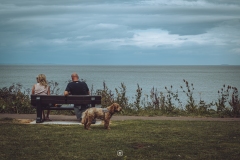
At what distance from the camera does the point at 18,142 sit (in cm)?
800

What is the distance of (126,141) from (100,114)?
1.88m

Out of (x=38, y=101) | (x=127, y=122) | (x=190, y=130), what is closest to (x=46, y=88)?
(x=38, y=101)

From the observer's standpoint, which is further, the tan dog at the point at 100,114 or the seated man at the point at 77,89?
the seated man at the point at 77,89

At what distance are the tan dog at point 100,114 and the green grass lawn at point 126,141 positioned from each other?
0.22 m

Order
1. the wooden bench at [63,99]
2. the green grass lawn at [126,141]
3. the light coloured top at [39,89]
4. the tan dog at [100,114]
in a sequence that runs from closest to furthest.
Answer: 1. the green grass lawn at [126,141]
2. the tan dog at [100,114]
3. the wooden bench at [63,99]
4. the light coloured top at [39,89]

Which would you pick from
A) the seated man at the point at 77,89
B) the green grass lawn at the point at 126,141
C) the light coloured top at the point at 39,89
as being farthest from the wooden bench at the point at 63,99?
the green grass lawn at the point at 126,141

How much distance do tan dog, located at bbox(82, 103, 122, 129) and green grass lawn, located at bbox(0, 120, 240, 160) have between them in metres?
0.22

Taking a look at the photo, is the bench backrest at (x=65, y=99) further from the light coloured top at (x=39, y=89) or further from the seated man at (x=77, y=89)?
the light coloured top at (x=39, y=89)

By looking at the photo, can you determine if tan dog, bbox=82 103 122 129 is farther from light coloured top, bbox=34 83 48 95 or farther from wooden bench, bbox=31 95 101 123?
light coloured top, bbox=34 83 48 95

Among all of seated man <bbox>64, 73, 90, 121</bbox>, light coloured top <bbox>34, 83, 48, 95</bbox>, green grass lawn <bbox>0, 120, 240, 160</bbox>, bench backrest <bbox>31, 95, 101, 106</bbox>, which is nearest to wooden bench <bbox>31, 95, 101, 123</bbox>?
bench backrest <bbox>31, 95, 101, 106</bbox>

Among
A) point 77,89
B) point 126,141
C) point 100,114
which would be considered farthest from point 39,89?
point 126,141

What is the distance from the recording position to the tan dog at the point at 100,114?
383 inches

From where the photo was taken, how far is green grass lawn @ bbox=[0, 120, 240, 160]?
6.99m

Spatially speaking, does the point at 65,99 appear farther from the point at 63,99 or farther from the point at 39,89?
the point at 39,89
